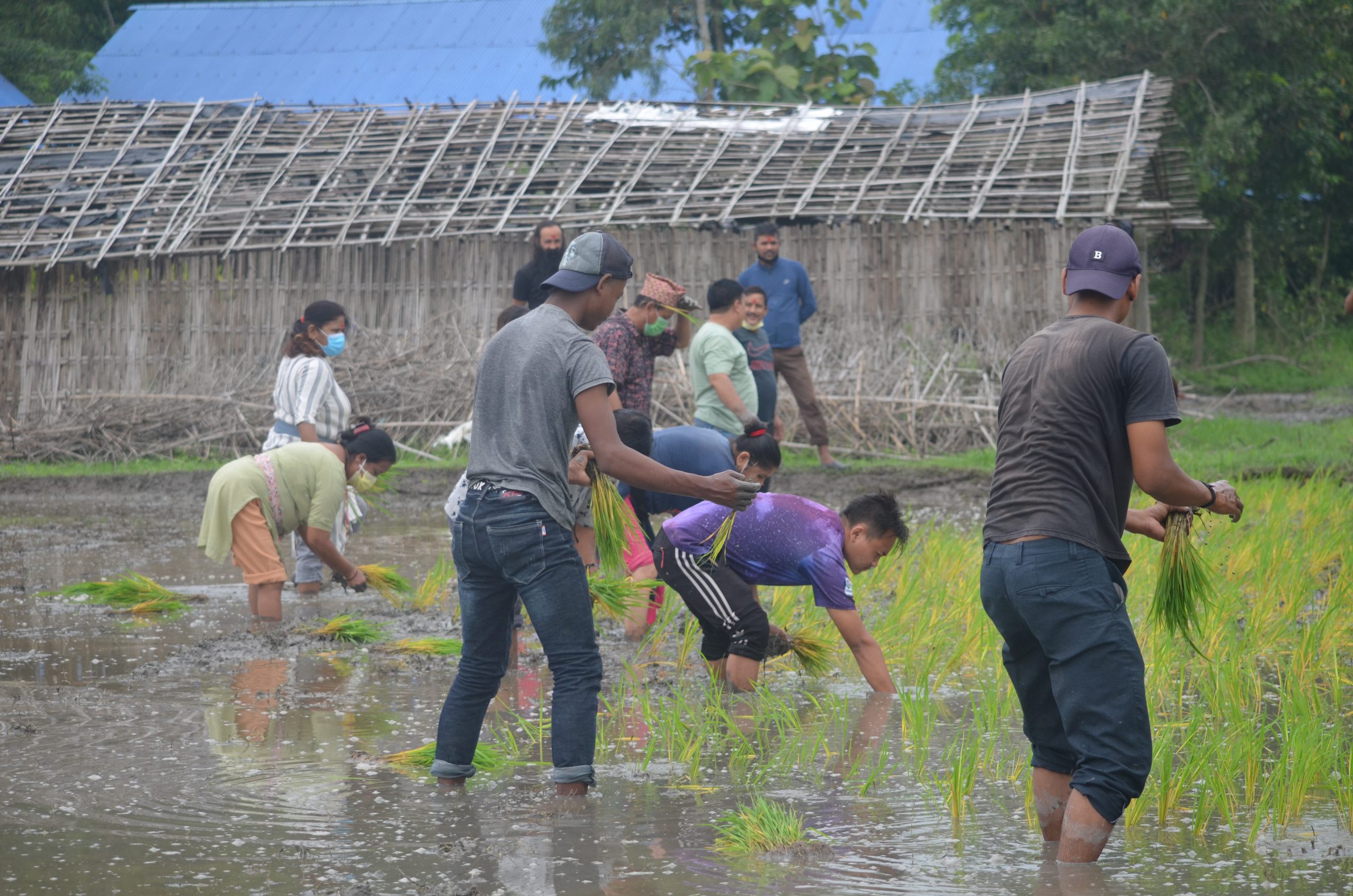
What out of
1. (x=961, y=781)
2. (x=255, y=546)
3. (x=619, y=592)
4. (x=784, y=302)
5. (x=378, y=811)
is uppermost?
(x=784, y=302)

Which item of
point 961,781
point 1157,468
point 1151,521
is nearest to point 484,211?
point 961,781

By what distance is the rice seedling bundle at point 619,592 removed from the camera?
18.9 ft

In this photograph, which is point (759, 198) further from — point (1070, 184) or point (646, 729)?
point (646, 729)

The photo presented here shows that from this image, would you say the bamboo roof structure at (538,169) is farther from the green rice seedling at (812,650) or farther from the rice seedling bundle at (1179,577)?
the rice seedling bundle at (1179,577)

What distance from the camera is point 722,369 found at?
311 inches

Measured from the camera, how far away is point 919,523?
9773 mm

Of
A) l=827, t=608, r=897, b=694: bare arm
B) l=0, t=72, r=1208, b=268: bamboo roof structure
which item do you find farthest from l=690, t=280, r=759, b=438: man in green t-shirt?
l=0, t=72, r=1208, b=268: bamboo roof structure

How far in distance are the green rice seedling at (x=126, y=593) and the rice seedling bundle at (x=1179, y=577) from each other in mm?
5213

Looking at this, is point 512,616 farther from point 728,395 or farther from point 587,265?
point 728,395

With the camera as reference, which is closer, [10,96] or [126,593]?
[126,593]

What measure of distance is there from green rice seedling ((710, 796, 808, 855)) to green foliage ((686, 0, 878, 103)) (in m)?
16.4

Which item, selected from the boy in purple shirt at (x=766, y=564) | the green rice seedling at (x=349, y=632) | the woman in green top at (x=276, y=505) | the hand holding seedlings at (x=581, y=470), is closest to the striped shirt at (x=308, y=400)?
the woman in green top at (x=276, y=505)

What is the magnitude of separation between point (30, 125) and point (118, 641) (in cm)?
1140

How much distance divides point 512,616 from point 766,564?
55.8 inches
